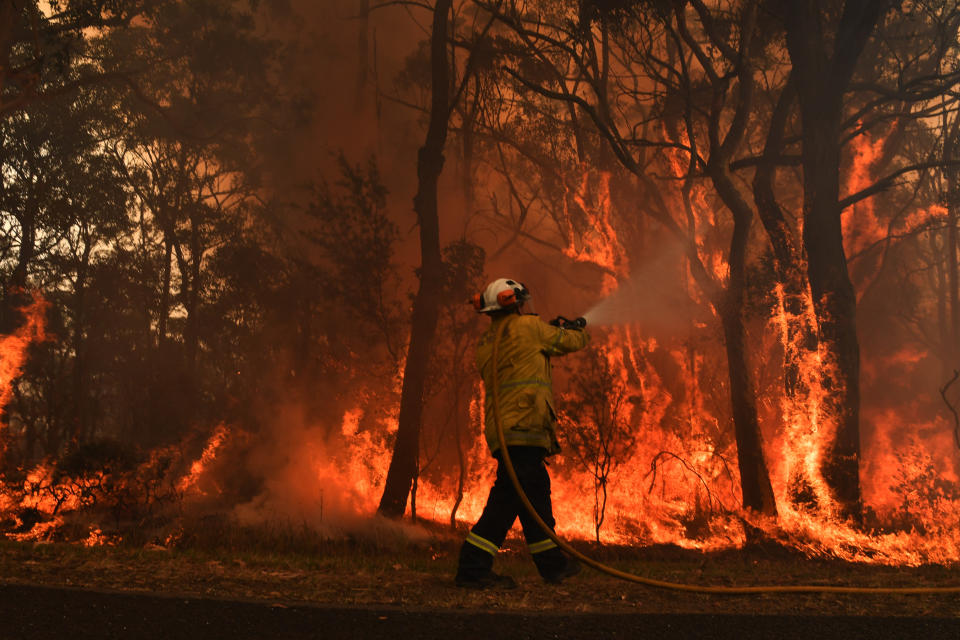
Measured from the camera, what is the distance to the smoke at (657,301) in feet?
67.5

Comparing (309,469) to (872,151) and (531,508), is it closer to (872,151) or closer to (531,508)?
(531,508)

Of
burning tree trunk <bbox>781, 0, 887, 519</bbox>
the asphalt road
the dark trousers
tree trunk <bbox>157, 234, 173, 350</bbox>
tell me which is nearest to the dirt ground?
the asphalt road

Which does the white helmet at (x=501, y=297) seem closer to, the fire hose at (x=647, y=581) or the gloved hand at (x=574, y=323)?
the fire hose at (x=647, y=581)

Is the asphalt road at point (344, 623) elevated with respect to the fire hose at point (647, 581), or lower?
lower

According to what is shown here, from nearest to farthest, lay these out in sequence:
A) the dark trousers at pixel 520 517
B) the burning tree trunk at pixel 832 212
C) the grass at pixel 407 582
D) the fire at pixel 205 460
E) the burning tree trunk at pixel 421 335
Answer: the grass at pixel 407 582 → the dark trousers at pixel 520 517 → the burning tree trunk at pixel 832 212 → the burning tree trunk at pixel 421 335 → the fire at pixel 205 460

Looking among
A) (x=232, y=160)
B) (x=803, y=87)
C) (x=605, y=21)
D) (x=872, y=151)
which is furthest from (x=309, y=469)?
(x=872, y=151)

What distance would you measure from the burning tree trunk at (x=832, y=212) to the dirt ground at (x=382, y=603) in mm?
6082

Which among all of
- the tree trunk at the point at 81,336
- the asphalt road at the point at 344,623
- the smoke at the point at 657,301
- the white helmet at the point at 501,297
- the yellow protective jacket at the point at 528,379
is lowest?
the asphalt road at the point at 344,623

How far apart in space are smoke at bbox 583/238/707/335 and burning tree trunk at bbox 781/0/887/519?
27.2 ft

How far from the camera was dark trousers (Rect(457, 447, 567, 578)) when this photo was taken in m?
4.83

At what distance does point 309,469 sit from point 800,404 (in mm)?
10046

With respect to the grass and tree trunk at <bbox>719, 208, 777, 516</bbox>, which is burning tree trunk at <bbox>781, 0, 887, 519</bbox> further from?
the grass

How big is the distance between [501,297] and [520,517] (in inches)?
54.9

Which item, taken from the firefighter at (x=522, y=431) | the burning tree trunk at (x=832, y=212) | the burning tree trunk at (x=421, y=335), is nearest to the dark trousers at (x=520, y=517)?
the firefighter at (x=522, y=431)
